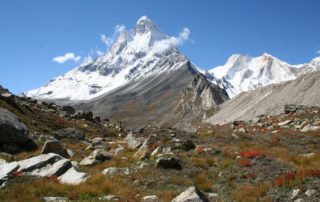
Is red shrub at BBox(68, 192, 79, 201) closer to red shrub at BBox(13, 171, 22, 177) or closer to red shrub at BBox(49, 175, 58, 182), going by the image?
red shrub at BBox(49, 175, 58, 182)

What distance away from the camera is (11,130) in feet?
96.3

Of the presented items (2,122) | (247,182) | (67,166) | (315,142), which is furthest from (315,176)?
(2,122)

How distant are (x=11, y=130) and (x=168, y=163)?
13.0 meters

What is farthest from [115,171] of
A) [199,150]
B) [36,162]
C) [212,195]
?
[199,150]

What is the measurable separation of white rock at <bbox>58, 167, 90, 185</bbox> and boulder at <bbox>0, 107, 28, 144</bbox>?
11.7 metres

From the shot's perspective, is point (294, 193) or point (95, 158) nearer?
point (294, 193)

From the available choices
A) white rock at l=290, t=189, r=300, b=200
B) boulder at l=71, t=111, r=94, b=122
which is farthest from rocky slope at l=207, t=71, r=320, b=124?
white rock at l=290, t=189, r=300, b=200

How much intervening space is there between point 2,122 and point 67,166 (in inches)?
444

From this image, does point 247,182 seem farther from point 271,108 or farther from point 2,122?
point 271,108

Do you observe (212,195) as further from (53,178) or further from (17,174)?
(17,174)

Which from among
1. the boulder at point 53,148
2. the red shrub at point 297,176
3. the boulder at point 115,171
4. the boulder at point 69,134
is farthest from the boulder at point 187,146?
the boulder at point 69,134

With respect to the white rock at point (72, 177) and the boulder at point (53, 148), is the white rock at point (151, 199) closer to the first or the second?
the white rock at point (72, 177)

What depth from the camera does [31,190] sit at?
1612cm

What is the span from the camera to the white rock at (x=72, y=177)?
18062mm
